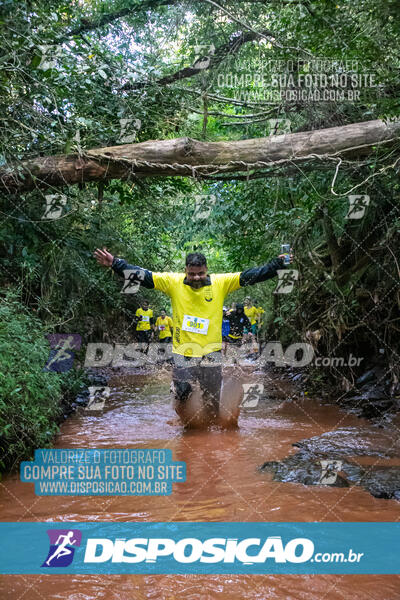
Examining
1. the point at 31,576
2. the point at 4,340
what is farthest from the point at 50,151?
the point at 31,576

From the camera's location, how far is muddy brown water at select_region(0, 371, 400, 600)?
273cm

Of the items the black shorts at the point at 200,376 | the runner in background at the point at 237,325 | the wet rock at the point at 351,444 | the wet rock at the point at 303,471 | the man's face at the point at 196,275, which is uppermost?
the man's face at the point at 196,275

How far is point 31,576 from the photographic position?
2912 mm

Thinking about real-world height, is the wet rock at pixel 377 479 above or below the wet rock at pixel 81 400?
above

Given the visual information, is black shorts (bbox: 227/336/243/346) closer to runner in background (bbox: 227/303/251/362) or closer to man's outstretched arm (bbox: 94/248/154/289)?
runner in background (bbox: 227/303/251/362)

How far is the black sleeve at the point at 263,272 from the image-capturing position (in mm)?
5473

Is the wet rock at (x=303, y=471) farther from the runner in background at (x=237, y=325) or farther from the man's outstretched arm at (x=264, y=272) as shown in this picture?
the runner in background at (x=237, y=325)

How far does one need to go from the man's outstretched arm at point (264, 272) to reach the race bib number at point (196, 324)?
662mm

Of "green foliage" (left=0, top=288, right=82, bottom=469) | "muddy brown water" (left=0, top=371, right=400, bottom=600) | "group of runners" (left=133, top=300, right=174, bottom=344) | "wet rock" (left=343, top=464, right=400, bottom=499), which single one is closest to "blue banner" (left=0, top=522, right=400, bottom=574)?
"muddy brown water" (left=0, top=371, right=400, bottom=600)

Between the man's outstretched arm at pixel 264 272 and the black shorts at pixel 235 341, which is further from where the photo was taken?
the black shorts at pixel 235 341

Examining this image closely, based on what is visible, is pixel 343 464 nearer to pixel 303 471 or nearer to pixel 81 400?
pixel 303 471

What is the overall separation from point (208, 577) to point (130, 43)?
9.14 m

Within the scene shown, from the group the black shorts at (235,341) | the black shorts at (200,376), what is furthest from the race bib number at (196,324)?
the black shorts at (235,341)

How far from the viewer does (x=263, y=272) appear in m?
5.54
